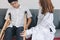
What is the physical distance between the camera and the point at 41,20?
3215 millimetres

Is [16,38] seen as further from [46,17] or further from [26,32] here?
[46,17]

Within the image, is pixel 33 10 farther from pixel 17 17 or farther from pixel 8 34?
pixel 8 34

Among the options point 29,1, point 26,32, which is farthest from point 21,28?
point 29,1

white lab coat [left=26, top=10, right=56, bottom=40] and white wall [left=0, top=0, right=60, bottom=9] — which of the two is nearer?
white lab coat [left=26, top=10, right=56, bottom=40]

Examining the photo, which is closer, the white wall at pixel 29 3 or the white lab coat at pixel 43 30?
the white lab coat at pixel 43 30

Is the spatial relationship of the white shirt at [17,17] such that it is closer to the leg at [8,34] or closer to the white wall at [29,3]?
the leg at [8,34]

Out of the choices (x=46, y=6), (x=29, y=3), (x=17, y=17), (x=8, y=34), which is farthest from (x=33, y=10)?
(x=46, y=6)

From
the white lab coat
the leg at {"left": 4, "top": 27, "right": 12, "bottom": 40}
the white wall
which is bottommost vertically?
the leg at {"left": 4, "top": 27, "right": 12, "bottom": 40}

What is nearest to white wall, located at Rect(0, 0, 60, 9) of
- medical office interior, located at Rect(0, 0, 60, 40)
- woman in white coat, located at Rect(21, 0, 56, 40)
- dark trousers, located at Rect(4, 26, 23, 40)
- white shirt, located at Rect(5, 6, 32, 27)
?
medical office interior, located at Rect(0, 0, 60, 40)

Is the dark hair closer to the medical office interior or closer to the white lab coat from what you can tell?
the white lab coat

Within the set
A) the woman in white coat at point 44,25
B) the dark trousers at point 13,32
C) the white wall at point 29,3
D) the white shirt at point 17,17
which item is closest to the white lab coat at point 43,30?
the woman in white coat at point 44,25

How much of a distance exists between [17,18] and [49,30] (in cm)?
70

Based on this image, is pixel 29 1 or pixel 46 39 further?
pixel 29 1

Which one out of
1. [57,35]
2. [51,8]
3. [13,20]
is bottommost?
[57,35]
